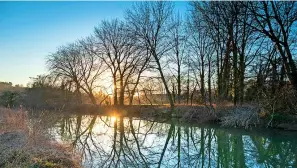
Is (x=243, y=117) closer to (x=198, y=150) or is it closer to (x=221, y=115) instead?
(x=221, y=115)

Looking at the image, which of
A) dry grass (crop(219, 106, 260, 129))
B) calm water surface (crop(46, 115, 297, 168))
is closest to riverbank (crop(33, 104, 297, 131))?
dry grass (crop(219, 106, 260, 129))

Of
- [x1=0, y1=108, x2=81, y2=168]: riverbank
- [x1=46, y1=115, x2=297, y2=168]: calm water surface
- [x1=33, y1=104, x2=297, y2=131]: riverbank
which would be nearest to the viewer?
[x1=0, y1=108, x2=81, y2=168]: riverbank

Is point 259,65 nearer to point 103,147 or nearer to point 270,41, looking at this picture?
point 270,41

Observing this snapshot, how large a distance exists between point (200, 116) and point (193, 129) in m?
3.00

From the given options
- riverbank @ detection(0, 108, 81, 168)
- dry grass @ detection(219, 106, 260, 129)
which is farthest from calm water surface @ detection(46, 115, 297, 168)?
riverbank @ detection(0, 108, 81, 168)

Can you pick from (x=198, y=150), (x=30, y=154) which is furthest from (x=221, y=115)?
(x=30, y=154)

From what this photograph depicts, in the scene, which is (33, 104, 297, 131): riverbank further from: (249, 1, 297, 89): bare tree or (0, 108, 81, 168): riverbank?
(0, 108, 81, 168): riverbank

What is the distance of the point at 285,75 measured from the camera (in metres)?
15.0

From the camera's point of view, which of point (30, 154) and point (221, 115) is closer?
point (30, 154)

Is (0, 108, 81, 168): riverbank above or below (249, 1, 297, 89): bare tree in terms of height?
below

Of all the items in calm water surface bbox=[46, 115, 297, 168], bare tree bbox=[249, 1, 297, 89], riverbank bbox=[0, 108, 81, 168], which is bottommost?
calm water surface bbox=[46, 115, 297, 168]

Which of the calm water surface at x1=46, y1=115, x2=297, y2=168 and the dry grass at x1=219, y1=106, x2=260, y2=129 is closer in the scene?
the calm water surface at x1=46, y1=115, x2=297, y2=168

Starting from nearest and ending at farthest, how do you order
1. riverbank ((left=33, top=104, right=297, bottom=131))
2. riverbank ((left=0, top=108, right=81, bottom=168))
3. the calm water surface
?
riverbank ((left=0, top=108, right=81, bottom=168)), the calm water surface, riverbank ((left=33, top=104, right=297, bottom=131))

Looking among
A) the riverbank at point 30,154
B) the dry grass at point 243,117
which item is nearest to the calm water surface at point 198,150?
the dry grass at point 243,117
